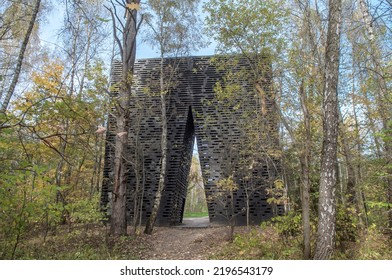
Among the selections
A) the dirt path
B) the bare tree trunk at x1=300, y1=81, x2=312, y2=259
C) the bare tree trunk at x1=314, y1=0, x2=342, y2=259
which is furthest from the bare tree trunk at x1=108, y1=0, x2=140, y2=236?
the bare tree trunk at x1=314, y1=0, x2=342, y2=259

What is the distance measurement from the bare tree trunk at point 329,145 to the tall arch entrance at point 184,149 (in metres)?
3.06

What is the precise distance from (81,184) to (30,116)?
21.8ft

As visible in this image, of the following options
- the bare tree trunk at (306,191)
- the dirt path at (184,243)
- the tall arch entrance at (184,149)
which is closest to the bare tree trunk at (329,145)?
the bare tree trunk at (306,191)

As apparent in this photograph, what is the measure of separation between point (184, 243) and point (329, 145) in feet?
13.8

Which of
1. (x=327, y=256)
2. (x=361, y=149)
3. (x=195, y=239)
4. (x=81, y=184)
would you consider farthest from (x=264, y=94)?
(x=81, y=184)

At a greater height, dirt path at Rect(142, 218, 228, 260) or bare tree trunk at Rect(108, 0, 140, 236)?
bare tree trunk at Rect(108, 0, 140, 236)

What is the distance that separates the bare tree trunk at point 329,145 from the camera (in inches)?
146

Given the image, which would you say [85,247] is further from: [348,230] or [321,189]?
[348,230]

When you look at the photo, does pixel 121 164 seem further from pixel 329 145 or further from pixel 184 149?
pixel 329 145

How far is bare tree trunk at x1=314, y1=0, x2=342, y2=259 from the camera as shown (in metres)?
3.71

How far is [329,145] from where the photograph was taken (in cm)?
388

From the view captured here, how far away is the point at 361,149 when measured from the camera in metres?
6.70

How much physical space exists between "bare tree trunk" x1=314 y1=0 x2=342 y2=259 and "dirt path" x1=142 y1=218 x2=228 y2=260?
2.43 meters

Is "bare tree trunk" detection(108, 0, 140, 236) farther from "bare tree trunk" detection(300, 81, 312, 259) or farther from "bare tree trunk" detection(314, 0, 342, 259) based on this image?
"bare tree trunk" detection(314, 0, 342, 259)
